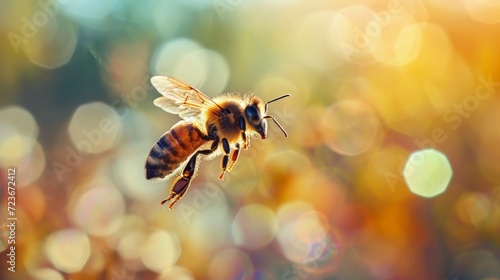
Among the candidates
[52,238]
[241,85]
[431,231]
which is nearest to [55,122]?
[52,238]

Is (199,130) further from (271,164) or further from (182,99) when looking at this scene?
(271,164)

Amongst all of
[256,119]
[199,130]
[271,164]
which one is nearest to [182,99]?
[199,130]

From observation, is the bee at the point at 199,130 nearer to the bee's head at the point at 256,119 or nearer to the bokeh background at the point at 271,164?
the bee's head at the point at 256,119

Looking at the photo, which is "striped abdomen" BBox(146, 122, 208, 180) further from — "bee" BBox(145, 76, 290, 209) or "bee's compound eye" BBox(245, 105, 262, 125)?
"bee's compound eye" BBox(245, 105, 262, 125)

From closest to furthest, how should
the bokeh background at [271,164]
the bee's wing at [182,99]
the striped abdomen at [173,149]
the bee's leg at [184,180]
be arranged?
1. the bee's leg at [184,180]
2. the striped abdomen at [173,149]
3. the bee's wing at [182,99]
4. the bokeh background at [271,164]

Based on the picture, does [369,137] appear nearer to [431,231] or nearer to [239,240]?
[431,231]

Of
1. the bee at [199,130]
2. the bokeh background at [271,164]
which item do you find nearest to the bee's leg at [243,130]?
the bee at [199,130]
